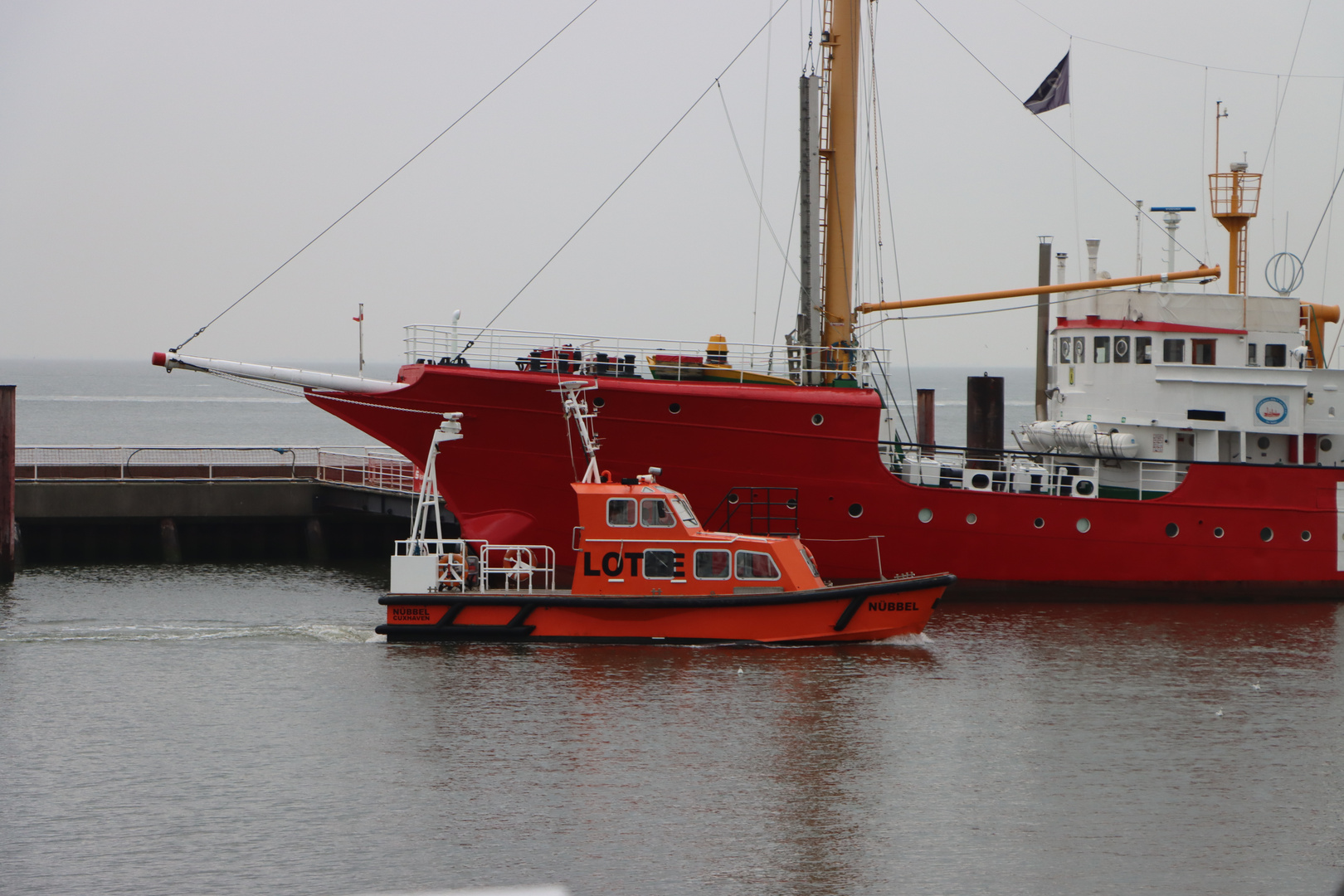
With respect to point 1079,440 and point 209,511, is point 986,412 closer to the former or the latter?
point 1079,440

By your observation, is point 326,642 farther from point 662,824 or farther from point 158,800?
point 662,824

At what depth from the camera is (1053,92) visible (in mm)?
25547

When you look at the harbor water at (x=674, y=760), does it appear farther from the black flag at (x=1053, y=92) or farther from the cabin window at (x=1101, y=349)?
the black flag at (x=1053, y=92)

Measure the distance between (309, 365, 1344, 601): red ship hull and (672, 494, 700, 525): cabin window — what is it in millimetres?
2717

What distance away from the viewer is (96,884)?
467 inches

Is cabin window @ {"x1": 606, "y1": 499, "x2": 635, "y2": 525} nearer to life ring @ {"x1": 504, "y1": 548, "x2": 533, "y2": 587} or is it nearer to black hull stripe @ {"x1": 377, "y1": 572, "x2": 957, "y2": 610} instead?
black hull stripe @ {"x1": 377, "y1": 572, "x2": 957, "y2": 610}

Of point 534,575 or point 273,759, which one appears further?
point 534,575

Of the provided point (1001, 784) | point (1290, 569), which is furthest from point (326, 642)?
point (1290, 569)

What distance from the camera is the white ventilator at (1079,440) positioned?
82.9 ft

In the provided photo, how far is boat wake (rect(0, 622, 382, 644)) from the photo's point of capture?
21.0 m

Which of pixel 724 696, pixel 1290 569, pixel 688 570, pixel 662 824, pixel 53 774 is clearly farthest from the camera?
pixel 1290 569

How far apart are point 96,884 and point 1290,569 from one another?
20.8 meters

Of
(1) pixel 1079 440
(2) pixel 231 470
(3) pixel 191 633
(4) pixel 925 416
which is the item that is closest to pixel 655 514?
(3) pixel 191 633

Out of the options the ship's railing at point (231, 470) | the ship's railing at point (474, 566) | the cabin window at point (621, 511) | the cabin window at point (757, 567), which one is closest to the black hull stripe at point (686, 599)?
the cabin window at point (757, 567)
